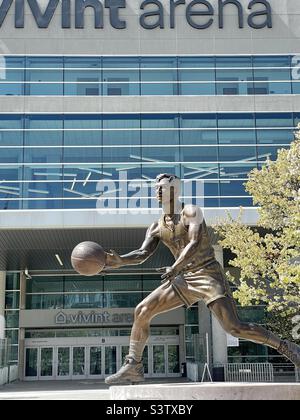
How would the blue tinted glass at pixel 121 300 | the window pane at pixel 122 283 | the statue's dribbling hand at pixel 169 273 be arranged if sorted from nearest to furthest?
1. the statue's dribbling hand at pixel 169 273
2. the blue tinted glass at pixel 121 300
3. the window pane at pixel 122 283

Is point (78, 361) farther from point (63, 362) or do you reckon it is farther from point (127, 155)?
point (127, 155)

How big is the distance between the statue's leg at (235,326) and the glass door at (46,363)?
94.5 ft

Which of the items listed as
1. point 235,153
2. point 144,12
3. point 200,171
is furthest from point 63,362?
point 144,12

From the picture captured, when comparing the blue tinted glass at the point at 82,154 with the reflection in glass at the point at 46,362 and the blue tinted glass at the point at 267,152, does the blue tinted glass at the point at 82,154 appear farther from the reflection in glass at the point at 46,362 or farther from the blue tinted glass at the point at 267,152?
the reflection in glass at the point at 46,362

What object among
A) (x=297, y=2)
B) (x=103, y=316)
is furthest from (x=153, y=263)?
(x=297, y=2)

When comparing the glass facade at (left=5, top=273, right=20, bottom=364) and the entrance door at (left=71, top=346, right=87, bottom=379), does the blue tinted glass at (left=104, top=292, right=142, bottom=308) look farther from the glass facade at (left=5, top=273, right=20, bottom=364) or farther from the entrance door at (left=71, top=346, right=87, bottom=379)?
the glass facade at (left=5, top=273, right=20, bottom=364)

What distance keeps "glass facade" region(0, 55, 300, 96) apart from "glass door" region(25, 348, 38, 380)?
14332 millimetres

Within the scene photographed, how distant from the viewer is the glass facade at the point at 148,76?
95.1 feet

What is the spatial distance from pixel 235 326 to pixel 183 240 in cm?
118

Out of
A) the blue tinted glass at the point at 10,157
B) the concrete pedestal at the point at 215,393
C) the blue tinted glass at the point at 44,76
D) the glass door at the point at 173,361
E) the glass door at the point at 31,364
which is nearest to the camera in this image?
the concrete pedestal at the point at 215,393

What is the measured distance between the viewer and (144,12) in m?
30.2

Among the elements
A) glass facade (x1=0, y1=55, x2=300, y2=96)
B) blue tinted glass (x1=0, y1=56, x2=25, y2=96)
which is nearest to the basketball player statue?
glass facade (x1=0, y1=55, x2=300, y2=96)

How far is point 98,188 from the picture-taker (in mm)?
27078

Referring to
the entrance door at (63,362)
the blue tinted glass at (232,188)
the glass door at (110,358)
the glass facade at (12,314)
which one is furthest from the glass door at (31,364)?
the blue tinted glass at (232,188)
